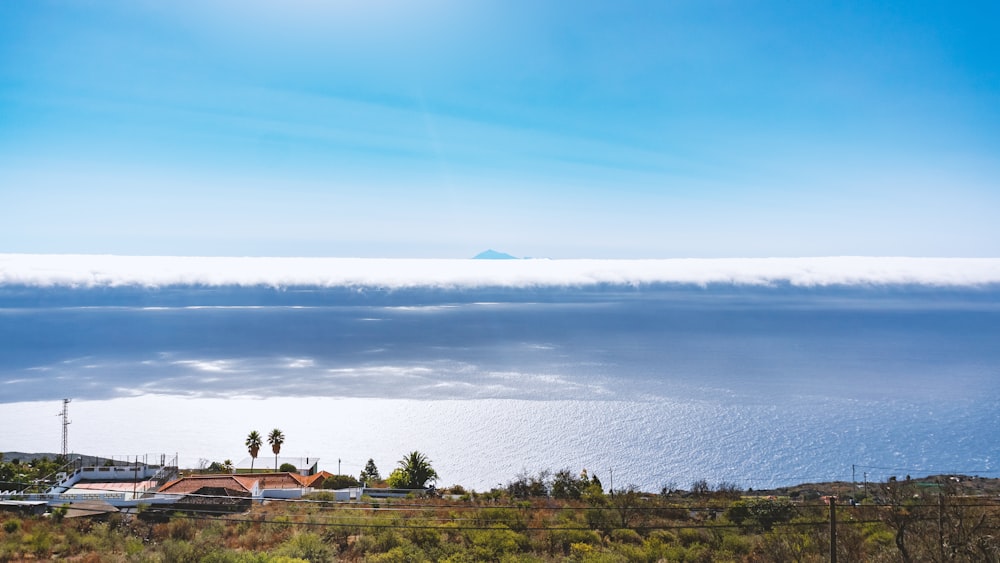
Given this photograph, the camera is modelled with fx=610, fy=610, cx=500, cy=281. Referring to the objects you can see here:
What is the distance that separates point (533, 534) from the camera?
17812mm

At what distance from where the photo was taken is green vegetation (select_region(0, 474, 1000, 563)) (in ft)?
46.0

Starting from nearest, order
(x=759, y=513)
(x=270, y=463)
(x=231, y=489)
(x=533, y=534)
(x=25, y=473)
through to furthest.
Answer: (x=533, y=534) < (x=759, y=513) < (x=231, y=489) < (x=25, y=473) < (x=270, y=463)

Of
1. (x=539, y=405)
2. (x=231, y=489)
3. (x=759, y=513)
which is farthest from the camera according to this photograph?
(x=539, y=405)

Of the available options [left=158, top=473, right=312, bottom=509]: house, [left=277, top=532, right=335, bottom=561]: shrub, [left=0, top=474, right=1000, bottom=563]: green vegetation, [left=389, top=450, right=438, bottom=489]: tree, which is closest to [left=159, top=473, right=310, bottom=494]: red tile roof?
[left=158, top=473, right=312, bottom=509]: house

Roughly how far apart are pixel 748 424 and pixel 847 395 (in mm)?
23062

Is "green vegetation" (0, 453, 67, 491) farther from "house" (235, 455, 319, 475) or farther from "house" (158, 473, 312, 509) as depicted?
"house" (235, 455, 319, 475)

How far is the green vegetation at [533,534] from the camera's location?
1403 centimetres

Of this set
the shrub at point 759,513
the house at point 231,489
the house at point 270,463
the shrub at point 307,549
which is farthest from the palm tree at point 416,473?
the shrub at point 307,549

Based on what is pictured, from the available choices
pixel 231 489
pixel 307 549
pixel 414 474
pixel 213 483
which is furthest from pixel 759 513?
pixel 213 483

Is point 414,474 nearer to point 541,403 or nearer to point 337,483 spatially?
point 337,483

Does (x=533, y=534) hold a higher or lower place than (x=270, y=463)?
higher

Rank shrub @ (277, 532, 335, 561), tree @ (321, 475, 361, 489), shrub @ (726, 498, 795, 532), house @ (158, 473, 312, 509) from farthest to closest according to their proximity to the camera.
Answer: tree @ (321, 475, 361, 489), house @ (158, 473, 312, 509), shrub @ (726, 498, 795, 532), shrub @ (277, 532, 335, 561)

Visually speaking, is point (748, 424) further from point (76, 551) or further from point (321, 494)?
point (76, 551)

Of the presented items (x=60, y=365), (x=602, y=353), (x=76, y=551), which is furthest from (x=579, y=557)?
(x=60, y=365)
